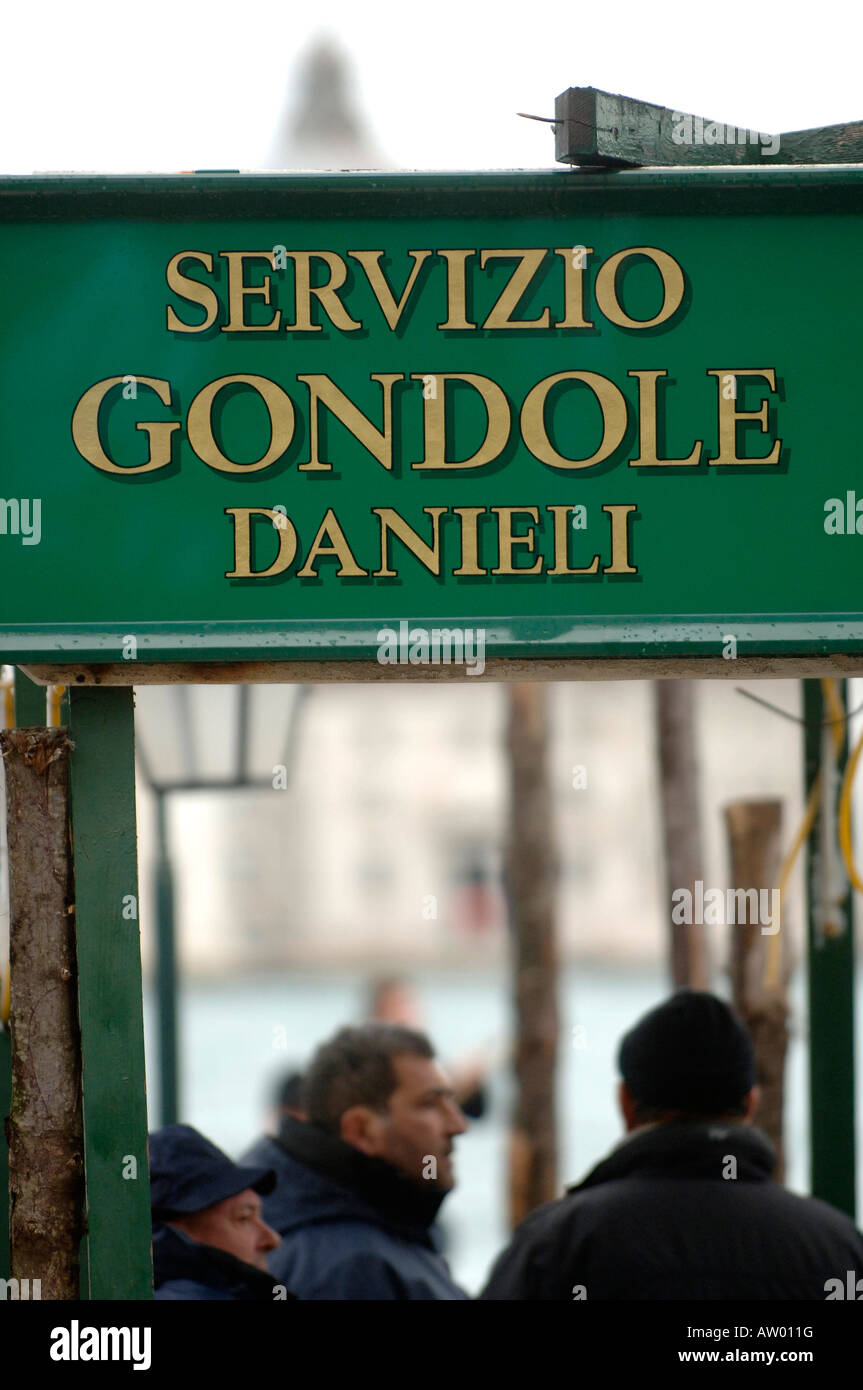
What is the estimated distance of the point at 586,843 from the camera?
59.9 meters

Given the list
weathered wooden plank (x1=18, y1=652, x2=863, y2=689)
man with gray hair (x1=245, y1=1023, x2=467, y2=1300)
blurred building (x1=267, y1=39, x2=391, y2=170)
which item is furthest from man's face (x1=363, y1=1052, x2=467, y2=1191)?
blurred building (x1=267, y1=39, x2=391, y2=170)

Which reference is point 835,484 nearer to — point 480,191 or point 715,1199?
point 480,191

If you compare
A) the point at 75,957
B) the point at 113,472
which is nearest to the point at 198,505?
the point at 113,472

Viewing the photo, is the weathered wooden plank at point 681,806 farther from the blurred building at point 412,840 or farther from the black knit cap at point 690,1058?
the blurred building at point 412,840

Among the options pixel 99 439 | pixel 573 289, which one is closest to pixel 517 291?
pixel 573 289

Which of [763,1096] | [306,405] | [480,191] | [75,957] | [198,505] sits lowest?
[763,1096]

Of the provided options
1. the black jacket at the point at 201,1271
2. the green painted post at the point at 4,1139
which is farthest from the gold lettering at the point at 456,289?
the black jacket at the point at 201,1271

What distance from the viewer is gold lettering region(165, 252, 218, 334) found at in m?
1.82

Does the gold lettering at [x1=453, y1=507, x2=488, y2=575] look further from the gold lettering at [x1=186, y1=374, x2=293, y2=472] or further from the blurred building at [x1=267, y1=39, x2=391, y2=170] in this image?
the blurred building at [x1=267, y1=39, x2=391, y2=170]

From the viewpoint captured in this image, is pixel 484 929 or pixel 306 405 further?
pixel 484 929

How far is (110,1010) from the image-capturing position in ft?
6.01

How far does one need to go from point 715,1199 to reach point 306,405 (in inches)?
75.4

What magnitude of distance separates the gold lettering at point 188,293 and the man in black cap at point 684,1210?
193cm

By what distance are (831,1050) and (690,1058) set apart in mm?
421
